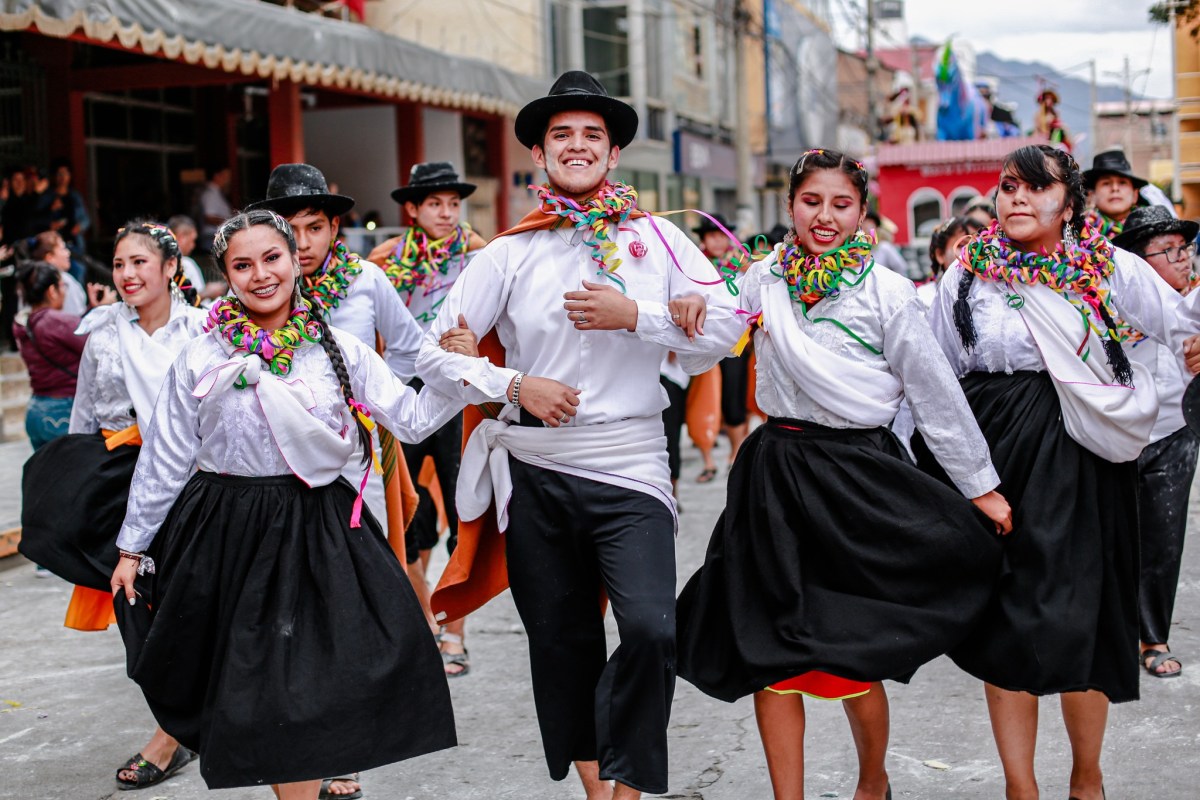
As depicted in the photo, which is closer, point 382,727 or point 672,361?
point 382,727

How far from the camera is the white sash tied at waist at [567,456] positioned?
4.08m

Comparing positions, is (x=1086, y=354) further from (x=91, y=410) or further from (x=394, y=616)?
(x=91, y=410)

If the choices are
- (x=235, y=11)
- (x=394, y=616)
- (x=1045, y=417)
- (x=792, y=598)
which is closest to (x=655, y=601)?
(x=792, y=598)

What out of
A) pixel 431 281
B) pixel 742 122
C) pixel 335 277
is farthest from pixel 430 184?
pixel 742 122

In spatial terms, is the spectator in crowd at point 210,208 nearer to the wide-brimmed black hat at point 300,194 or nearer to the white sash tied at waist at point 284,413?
the wide-brimmed black hat at point 300,194

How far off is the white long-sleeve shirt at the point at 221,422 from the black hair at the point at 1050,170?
178 cm

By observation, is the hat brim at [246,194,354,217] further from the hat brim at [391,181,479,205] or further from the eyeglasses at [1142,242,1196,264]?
the eyeglasses at [1142,242,1196,264]

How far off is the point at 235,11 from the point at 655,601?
31.6 feet

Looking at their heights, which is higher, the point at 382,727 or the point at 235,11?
the point at 235,11

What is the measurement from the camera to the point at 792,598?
3900mm

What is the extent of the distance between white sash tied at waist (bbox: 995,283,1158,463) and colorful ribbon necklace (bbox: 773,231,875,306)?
1.69 feet

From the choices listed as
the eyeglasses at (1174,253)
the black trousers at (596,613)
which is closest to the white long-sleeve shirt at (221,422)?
the black trousers at (596,613)

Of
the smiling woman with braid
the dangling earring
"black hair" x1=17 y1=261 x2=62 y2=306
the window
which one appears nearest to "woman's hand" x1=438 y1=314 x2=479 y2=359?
the smiling woman with braid

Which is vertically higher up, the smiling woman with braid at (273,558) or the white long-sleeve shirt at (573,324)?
the white long-sleeve shirt at (573,324)
